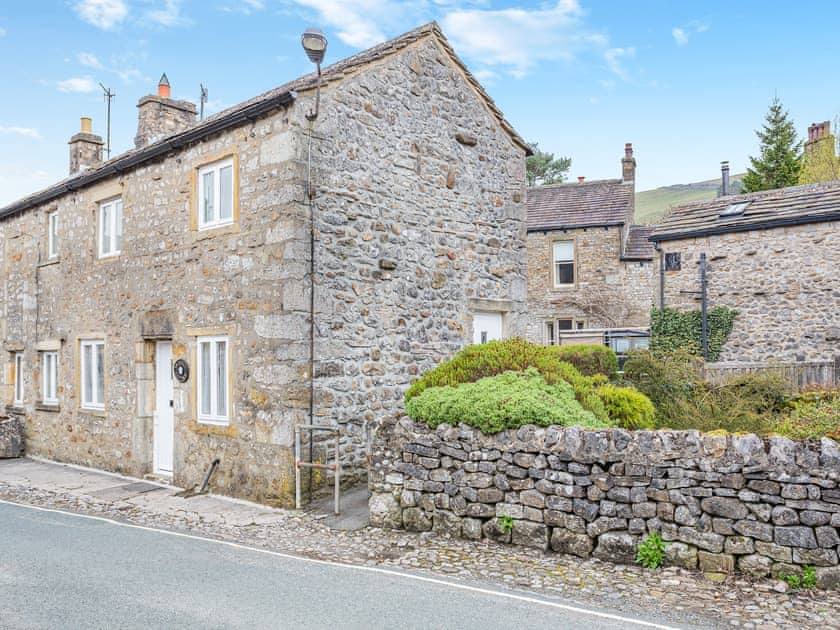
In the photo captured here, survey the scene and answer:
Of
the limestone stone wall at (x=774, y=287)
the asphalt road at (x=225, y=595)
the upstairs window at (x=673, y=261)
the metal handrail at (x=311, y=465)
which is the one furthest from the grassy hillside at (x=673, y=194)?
the asphalt road at (x=225, y=595)

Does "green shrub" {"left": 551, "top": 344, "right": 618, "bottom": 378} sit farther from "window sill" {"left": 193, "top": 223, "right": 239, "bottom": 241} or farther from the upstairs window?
the upstairs window

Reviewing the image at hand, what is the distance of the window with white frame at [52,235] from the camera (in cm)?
1547

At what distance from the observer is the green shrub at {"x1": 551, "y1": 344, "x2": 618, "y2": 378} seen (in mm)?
11781

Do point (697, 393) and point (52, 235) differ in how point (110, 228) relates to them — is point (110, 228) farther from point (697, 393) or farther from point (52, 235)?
point (697, 393)

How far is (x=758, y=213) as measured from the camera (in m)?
18.4

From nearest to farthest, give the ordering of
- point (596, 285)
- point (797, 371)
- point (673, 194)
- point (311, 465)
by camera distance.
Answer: point (311, 465) → point (797, 371) → point (596, 285) → point (673, 194)

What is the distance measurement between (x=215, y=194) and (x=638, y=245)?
17.7 meters

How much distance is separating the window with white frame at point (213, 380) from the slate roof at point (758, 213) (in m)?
13.5

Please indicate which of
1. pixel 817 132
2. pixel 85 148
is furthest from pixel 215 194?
pixel 817 132

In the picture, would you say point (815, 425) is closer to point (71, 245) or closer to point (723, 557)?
point (723, 557)

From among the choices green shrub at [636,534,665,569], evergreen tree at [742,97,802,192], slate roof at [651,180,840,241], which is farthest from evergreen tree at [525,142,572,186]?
green shrub at [636,534,665,569]

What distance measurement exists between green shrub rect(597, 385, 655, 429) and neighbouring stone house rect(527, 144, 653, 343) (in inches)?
625

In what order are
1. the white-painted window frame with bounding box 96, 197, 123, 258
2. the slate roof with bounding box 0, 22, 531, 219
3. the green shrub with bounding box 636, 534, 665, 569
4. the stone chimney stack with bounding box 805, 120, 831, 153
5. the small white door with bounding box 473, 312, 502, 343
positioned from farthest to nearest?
the stone chimney stack with bounding box 805, 120, 831, 153
the white-painted window frame with bounding box 96, 197, 123, 258
the small white door with bounding box 473, 312, 502, 343
the slate roof with bounding box 0, 22, 531, 219
the green shrub with bounding box 636, 534, 665, 569

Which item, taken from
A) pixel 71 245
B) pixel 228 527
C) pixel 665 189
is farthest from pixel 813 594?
pixel 665 189
